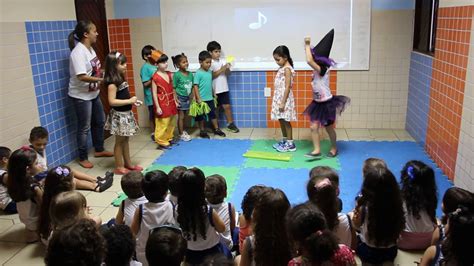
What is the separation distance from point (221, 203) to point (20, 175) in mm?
1466

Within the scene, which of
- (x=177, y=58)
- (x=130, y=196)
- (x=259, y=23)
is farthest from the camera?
(x=259, y=23)

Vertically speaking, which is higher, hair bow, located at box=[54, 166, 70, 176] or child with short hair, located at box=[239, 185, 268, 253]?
hair bow, located at box=[54, 166, 70, 176]

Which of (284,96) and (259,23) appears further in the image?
(259,23)

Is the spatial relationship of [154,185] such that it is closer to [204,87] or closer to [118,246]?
[118,246]

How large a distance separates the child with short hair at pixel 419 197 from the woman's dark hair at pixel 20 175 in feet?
8.10

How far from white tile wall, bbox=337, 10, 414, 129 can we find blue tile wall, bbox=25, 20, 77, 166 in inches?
129

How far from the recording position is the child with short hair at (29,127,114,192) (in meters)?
3.63

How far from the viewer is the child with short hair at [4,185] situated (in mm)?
3222

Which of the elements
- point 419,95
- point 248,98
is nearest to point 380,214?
point 419,95

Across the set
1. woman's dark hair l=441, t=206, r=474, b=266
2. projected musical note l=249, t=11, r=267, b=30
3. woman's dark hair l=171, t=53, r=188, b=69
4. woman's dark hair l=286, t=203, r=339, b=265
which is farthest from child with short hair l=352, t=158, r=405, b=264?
projected musical note l=249, t=11, r=267, b=30

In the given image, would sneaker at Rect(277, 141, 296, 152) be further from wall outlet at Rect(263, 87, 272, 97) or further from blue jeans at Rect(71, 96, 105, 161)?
blue jeans at Rect(71, 96, 105, 161)

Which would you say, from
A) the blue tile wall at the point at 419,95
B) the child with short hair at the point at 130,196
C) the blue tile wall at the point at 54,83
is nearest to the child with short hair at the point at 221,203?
the child with short hair at the point at 130,196

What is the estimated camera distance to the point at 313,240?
5.39 feet

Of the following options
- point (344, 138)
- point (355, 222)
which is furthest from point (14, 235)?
point (344, 138)
